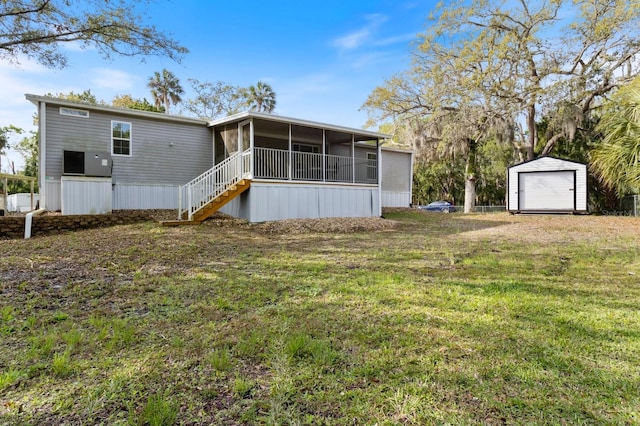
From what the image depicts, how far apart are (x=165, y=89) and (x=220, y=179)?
2565 centimetres

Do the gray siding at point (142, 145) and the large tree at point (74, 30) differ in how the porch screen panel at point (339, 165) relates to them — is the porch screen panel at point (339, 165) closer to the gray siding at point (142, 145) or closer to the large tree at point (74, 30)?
→ the gray siding at point (142, 145)

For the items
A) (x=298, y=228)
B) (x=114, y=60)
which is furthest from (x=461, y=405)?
(x=114, y=60)

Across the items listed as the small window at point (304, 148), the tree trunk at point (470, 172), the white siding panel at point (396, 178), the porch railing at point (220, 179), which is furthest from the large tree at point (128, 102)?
the tree trunk at point (470, 172)

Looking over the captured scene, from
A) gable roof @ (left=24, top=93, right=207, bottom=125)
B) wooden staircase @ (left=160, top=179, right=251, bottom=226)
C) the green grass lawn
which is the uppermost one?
gable roof @ (left=24, top=93, right=207, bottom=125)

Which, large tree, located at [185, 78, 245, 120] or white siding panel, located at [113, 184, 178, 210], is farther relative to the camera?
large tree, located at [185, 78, 245, 120]

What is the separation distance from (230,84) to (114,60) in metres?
24.7

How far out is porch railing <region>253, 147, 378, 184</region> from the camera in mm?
10820

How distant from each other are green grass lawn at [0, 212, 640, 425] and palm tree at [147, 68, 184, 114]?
30.1m

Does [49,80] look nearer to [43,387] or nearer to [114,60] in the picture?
A: [114,60]

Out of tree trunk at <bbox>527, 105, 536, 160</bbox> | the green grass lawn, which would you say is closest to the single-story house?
the green grass lawn

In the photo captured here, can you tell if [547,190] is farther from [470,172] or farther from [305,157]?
[305,157]

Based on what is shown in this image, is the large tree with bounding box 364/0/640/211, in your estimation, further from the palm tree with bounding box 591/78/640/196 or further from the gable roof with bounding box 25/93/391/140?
the palm tree with bounding box 591/78/640/196

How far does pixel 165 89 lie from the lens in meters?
31.6

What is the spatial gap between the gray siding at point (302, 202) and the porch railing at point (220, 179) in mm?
577
